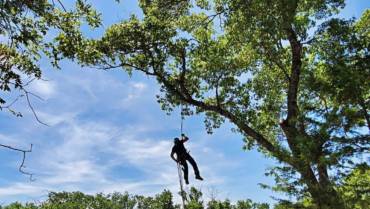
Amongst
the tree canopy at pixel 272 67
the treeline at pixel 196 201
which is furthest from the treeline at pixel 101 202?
the tree canopy at pixel 272 67

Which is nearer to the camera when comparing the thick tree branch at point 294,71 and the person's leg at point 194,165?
the person's leg at point 194,165

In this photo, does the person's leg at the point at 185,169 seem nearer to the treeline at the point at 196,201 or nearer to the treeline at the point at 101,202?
the treeline at the point at 196,201

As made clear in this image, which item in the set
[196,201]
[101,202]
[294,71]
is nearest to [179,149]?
[294,71]

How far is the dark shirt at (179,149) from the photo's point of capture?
16484 mm

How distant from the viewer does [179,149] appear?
54.2ft

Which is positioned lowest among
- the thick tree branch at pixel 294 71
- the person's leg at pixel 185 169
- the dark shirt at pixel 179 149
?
the person's leg at pixel 185 169

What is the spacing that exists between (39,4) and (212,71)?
1540 centimetres

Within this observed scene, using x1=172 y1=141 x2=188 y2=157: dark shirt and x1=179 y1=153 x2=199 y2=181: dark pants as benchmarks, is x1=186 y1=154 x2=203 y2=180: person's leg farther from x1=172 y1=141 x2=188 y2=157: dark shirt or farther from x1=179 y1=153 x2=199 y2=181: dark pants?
x1=172 y1=141 x2=188 y2=157: dark shirt

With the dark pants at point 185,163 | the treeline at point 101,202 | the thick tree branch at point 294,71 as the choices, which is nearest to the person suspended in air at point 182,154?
the dark pants at point 185,163

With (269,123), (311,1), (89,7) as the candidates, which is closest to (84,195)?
(269,123)

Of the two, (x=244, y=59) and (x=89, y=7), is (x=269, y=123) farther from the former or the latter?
(x=89, y=7)

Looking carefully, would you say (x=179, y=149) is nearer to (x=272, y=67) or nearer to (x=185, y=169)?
(x=185, y=169)

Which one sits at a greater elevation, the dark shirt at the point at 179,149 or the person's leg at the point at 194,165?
the dark shirt at the point at 179,149

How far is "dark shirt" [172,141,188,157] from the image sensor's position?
54.1ft
